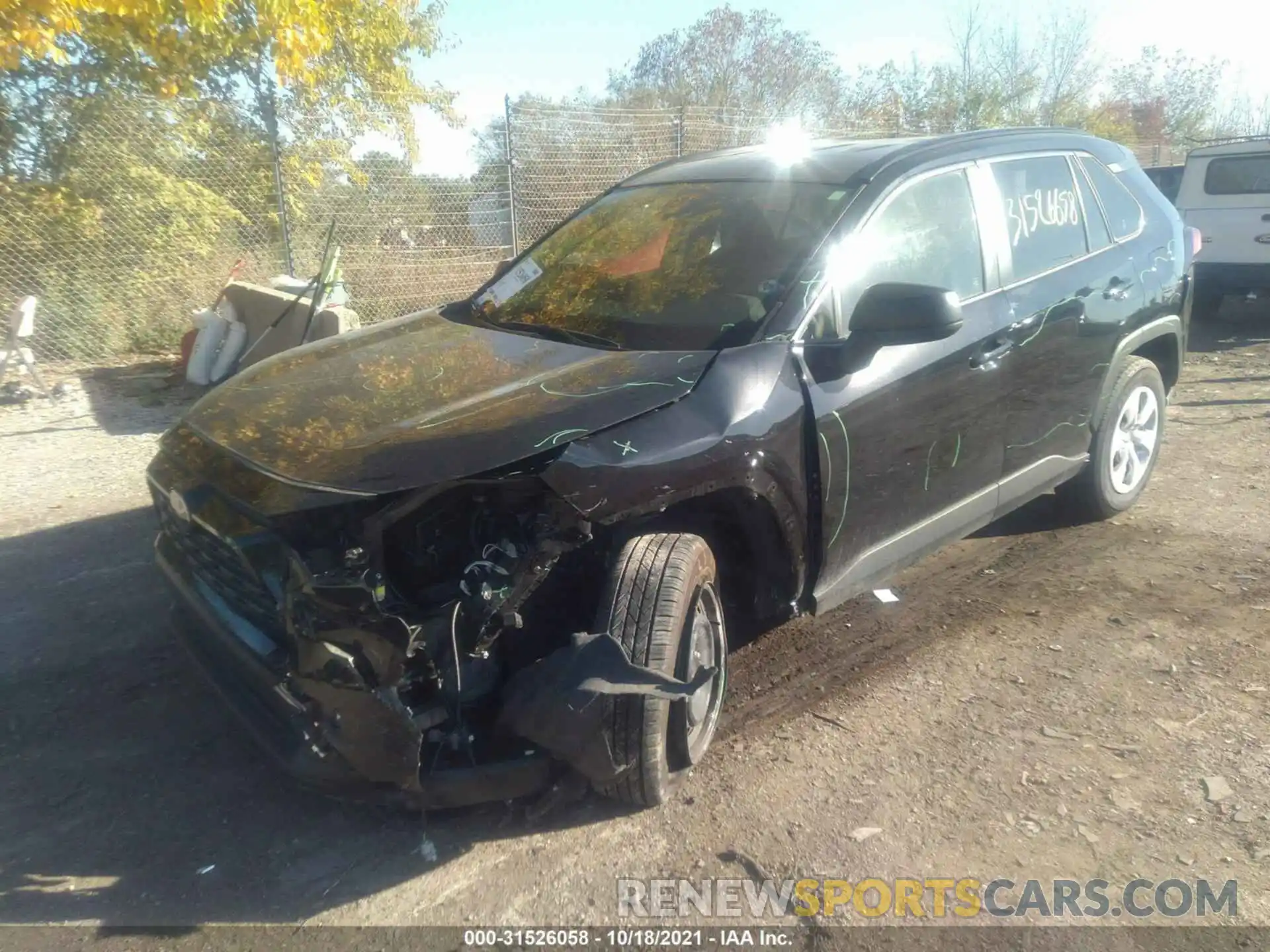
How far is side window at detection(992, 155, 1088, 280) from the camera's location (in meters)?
4.10

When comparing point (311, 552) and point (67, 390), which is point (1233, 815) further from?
point (67, 390)

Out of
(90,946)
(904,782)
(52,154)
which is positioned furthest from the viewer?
(52,154)

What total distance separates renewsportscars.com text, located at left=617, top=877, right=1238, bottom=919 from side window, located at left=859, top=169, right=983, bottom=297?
1.92m

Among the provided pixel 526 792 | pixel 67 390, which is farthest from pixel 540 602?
pixel 67 390

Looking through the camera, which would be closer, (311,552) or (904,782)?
(311,552)

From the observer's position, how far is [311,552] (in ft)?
8.38

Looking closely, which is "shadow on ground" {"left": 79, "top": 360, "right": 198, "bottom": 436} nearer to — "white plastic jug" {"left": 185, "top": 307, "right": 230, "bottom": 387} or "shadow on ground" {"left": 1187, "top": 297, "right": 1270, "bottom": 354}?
"white plastic jug" {"left": 185, "top": 307, "right": 230, "bottom": 387}

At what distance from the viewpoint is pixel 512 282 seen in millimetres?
4305

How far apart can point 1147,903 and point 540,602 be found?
5.82ft

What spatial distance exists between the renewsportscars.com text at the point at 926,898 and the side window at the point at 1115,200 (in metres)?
3.13

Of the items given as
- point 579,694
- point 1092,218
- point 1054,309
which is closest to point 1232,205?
point 1092,218

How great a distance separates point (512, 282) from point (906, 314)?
186cm

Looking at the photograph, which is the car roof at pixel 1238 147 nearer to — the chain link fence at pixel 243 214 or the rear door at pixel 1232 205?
the rear door at pixel 1232 205

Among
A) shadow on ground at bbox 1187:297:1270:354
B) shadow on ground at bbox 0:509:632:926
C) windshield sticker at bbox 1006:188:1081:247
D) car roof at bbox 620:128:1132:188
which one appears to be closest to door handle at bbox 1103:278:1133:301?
windshield sticker at bbox 1006:188:1081:247
